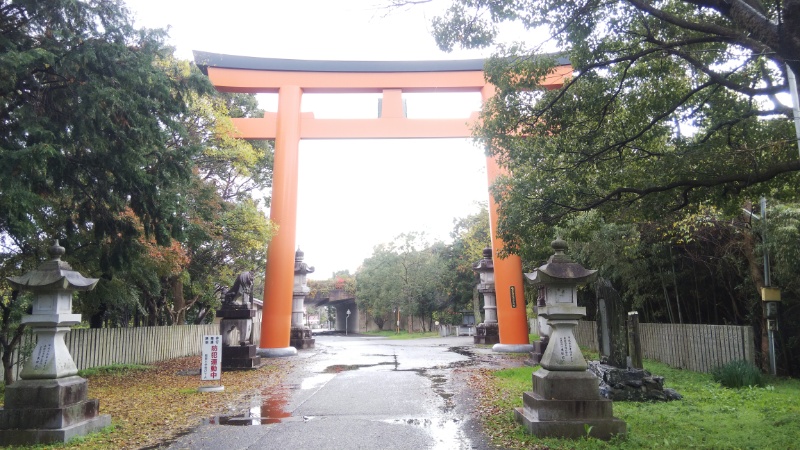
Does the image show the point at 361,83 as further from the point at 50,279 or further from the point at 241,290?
the point at 50,279

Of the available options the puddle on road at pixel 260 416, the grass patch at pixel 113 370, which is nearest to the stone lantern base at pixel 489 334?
the grass patch at pixel 113 370

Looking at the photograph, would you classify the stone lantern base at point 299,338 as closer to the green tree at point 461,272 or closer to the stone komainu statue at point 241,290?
the stone komainu statue at point 241,290

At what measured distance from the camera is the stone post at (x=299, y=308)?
25.3 meters

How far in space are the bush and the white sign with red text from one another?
384 inches

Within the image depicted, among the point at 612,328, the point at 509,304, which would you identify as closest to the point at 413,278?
the point at 509,304

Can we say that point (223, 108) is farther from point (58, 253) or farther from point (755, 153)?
point (755, 153)

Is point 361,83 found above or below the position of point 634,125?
above

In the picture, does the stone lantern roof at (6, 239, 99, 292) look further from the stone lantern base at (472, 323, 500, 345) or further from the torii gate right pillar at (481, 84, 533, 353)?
the stone lantern base at (472, 323, 500, 345)

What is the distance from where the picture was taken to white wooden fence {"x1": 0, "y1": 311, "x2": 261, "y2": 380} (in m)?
14.5

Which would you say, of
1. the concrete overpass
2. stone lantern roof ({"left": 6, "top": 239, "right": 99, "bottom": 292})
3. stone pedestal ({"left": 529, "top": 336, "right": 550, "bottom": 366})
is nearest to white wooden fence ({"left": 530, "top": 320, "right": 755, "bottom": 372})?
stone pedestal ({"left": 529, "top": 336, "right": 550, "bottom": 366})

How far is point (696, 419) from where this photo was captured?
724 centimetres

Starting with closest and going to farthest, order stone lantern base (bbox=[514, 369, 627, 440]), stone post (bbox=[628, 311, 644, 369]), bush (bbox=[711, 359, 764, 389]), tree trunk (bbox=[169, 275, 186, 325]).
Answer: stone lantern base (bbox=[514, 369, 627, 440]), stone post (bbox=[628, 311, 644, 369]), bush (bbox=[711, 359, 764, 389]), tree trunk (bbox=[169, 275, 186, 325])

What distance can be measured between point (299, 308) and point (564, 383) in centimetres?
2113

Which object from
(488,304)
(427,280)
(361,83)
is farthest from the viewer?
(427,280)
